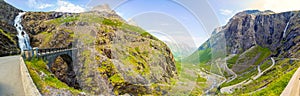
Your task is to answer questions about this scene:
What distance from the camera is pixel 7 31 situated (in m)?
43.5

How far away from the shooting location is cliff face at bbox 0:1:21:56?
3612 centimetres

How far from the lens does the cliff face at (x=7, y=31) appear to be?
119ft

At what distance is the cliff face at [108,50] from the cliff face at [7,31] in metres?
3.06

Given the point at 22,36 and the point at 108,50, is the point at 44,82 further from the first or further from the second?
the point at 22,36

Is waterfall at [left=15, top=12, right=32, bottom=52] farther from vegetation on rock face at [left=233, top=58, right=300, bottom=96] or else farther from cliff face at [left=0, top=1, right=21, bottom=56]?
vegetation on rock face at [left=233, top=58, right=300, bottom=96]

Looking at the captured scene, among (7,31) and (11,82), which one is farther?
(7,31)

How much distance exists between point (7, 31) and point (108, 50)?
1138 inches

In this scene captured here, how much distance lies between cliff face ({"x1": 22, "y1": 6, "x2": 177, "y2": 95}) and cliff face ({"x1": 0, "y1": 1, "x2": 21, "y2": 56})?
10.0 ft

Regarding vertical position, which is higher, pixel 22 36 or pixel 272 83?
pixel 22 36

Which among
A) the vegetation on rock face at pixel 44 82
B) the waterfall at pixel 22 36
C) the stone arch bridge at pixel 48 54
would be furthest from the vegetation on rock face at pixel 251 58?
the vegetation on rock face at pixel 44 82

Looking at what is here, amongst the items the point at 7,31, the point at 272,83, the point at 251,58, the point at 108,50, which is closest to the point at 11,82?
the point at 108,50

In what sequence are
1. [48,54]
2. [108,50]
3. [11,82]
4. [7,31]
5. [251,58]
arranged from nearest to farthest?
1. [11,82]
2. [48,54]
3. [108,50]
4. [7,31]
5. [251,58]

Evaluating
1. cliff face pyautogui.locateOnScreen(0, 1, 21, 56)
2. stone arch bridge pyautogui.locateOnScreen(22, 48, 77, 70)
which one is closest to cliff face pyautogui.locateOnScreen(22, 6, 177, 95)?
stone arch bridge pyautogui.locateOnScreen(22, 48, 77, 70)

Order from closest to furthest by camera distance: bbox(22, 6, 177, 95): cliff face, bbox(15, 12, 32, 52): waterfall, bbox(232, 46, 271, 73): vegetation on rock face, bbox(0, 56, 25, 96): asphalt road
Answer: bbox(0, 56, 25, 96): asphalt road
bbox(22, 6, 177, 95): cliff face
bbox(15, 12, 32, 52): waterfall
bbox(232, 46, 271, 73): vegetation on rock face
